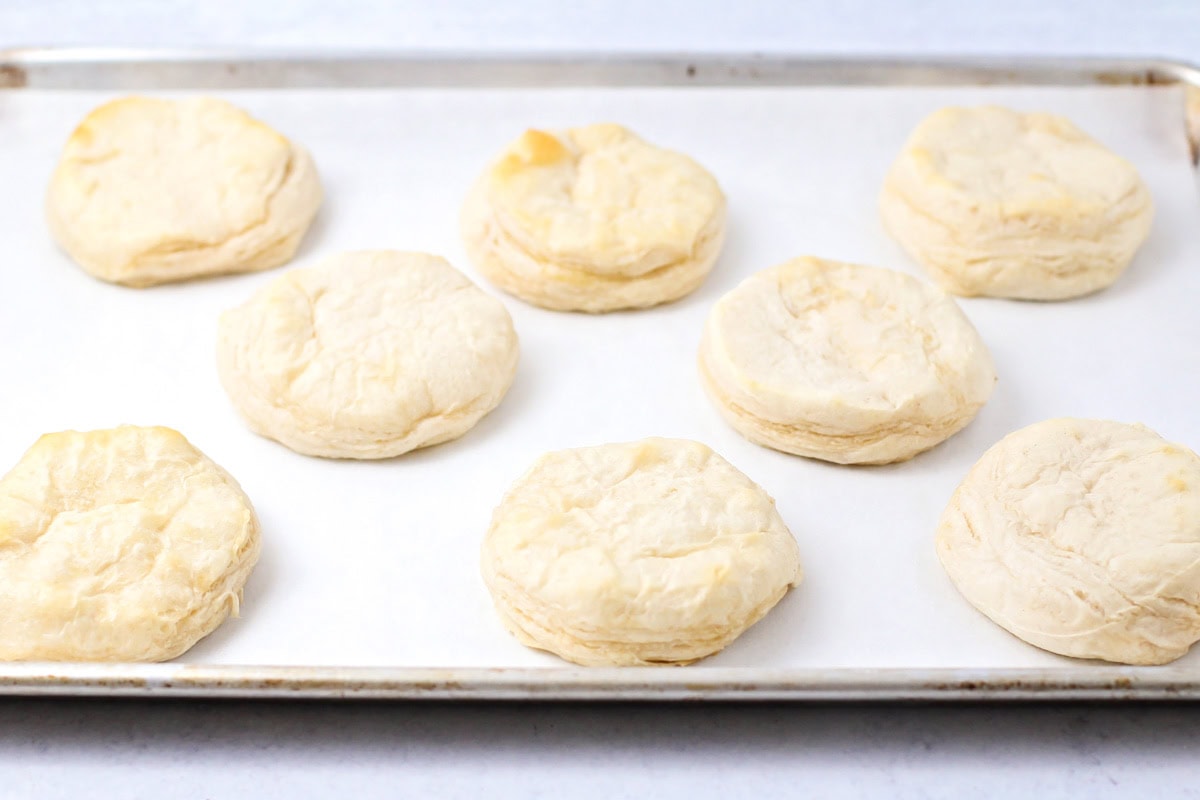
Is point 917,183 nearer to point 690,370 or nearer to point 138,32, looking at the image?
point 690,370

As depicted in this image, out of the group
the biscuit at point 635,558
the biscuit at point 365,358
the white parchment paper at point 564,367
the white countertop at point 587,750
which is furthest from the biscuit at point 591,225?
the white countertop at point 587,750

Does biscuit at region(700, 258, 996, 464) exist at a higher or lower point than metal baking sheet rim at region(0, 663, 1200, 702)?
higher

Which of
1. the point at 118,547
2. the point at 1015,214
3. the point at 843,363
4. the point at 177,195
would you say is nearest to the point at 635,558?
the point at 843,363

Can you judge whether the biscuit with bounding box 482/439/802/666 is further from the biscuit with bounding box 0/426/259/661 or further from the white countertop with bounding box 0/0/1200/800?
the biscuit with bounding box 0/426/259/661

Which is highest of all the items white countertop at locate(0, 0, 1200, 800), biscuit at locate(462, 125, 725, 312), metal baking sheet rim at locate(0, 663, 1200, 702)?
biscuit at locate(462, 125, 725, 312)

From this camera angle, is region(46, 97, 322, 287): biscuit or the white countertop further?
region(46, 97, 322, 287): biscuit

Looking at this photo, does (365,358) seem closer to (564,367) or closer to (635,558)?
(564,367)

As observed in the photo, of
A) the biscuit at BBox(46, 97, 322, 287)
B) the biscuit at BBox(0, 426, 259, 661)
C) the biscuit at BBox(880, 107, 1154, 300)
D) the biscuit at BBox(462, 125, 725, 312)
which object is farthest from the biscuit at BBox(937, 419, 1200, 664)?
the biscuit at BBox(46, 97, 322, 287)
